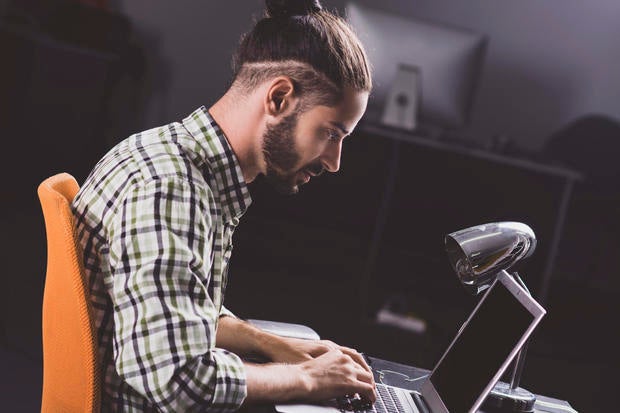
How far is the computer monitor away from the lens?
3801mm

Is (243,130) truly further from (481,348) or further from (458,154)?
(458,154)

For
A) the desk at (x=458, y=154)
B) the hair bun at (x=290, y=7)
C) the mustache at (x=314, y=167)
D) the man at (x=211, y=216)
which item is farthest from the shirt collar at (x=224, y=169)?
the desk at (x=458, y=154)

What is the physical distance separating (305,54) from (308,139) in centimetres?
12

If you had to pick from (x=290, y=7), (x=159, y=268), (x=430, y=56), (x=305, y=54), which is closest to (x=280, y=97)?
(x=305, y=54)

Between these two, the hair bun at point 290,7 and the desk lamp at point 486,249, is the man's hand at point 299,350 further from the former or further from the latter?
the hair bun at point 290,7

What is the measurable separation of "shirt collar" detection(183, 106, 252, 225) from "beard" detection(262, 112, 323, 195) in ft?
0.19

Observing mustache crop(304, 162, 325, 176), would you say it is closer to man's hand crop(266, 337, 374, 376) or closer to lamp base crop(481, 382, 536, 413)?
man's hand crop(266, 337, 374, 376)

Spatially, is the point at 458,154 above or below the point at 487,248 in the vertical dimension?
below

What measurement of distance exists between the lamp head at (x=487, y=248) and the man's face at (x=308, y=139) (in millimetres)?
241

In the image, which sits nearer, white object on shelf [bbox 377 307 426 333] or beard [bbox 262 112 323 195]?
beard [bbox 262 112 323 195]

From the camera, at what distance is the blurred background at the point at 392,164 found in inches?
149

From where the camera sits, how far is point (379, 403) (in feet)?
4.06

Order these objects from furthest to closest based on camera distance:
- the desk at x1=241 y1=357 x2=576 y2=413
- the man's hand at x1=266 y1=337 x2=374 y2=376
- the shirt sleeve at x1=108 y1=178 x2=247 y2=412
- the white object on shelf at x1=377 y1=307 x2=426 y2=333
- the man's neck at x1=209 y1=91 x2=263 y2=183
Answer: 1. the white object on shelf at x1=377 y1=307 x2=426 y2=333
2. the desk at x1=241 y1=357 x2=576 y2=413
3. the man's hand at x1=266 y1=337 x2=374 y2=376
4. the man's neck at x1=209 y1=91 x2=263 y2=183
5. the shirt sleeve at x1=108 y1=178 x2=247 y2=412

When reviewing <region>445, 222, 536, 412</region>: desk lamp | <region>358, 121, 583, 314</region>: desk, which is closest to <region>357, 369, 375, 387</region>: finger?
<region>445, 222, 536, 412</region>: desk lamp
